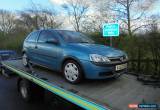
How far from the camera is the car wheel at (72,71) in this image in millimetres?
4117

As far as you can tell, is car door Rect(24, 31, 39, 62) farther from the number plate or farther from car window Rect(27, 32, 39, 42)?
the number plate

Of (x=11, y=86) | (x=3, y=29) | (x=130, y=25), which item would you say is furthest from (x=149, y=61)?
(x=3, y=29)

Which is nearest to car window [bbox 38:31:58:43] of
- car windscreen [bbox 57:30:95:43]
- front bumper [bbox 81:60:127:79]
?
car windscreen [bbox 57:30:95:43]

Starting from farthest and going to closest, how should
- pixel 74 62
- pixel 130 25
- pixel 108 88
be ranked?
pixel 130 25
pixel 74 62
pixel 108 88

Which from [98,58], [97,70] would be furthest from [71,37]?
[97,70]

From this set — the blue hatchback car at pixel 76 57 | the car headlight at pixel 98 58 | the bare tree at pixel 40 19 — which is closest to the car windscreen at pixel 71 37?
the blue hatchback car at pixel 76 57

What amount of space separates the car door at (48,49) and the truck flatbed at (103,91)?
1.19 ft

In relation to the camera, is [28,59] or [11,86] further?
[11,86]

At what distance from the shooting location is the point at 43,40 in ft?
17.5

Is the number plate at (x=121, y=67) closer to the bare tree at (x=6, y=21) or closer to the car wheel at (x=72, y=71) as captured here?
the car wheel at (x=72, y=71)

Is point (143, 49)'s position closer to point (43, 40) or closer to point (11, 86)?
point (43, 40)

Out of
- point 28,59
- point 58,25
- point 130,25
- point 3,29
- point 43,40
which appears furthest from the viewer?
point 3,29

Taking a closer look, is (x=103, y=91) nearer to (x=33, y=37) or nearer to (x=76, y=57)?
(x=76, y=57)

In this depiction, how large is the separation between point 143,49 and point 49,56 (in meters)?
5.08
